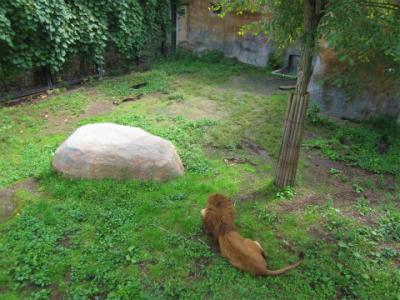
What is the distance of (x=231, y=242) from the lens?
3.77 m

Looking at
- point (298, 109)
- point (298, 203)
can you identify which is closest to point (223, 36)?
point (298, 109)

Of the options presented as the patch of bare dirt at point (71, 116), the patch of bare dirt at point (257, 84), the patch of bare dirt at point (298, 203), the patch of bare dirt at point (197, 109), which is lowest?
the patch of bare dirt at point (298, 203)

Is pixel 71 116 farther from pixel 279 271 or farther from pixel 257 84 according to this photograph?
pixel 279 271

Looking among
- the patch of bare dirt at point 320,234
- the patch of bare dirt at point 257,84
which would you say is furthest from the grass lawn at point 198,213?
the patch of bare dirt at point 257,84

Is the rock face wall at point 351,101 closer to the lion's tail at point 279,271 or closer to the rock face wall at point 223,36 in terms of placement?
the rock face wall at point 223,36

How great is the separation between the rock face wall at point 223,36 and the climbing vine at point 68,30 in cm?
196

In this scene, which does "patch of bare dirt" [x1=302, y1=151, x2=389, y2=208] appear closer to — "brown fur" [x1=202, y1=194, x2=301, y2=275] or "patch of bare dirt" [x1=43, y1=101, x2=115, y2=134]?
"brown fur" [x1=202, y1=194, x2=301, y2=275]

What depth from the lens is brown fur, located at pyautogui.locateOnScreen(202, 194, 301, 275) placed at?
3627 millimetres

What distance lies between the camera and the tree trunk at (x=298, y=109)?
4.22 metres

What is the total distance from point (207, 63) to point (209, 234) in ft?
32.1

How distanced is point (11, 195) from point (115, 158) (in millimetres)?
1550

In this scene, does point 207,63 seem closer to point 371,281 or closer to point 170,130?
point 170,130

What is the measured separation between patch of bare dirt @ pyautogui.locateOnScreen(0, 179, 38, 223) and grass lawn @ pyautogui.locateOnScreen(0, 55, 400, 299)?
2 centimetres

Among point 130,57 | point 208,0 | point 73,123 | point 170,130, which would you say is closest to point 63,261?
point 170,130
